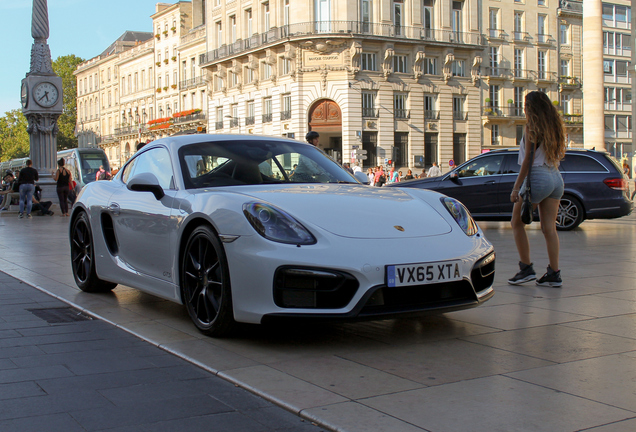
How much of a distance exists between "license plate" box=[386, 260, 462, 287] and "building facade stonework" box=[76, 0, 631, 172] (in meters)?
45.3

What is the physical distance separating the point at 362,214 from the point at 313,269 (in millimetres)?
602

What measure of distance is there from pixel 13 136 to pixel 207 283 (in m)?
123

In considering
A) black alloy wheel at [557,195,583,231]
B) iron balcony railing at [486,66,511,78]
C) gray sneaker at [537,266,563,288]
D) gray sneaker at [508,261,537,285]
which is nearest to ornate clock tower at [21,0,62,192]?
black alloy wheel at [557,195,583,231]

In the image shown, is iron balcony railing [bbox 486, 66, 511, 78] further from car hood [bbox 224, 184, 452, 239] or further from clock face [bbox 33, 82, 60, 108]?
car hood [bbox 224, 184, 452, 239]

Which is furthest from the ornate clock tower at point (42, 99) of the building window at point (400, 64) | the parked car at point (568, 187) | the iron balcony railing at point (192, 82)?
the iron balcony railing at point (192, 82)

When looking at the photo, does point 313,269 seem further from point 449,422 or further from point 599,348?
point 599,348

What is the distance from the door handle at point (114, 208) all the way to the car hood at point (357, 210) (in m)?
1.48

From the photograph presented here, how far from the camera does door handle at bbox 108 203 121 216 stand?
5.94 metres

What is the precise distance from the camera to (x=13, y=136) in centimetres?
11744

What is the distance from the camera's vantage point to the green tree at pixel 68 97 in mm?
108088

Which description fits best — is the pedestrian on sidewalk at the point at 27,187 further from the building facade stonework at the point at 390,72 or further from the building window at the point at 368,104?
the building window at the point at 368,104

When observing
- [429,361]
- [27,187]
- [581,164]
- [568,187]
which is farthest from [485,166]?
[27,187]

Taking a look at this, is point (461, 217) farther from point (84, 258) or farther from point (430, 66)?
→ point (430, 66)

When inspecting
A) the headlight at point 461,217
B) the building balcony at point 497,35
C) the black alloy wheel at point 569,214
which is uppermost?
the building balcony at point 497,35
